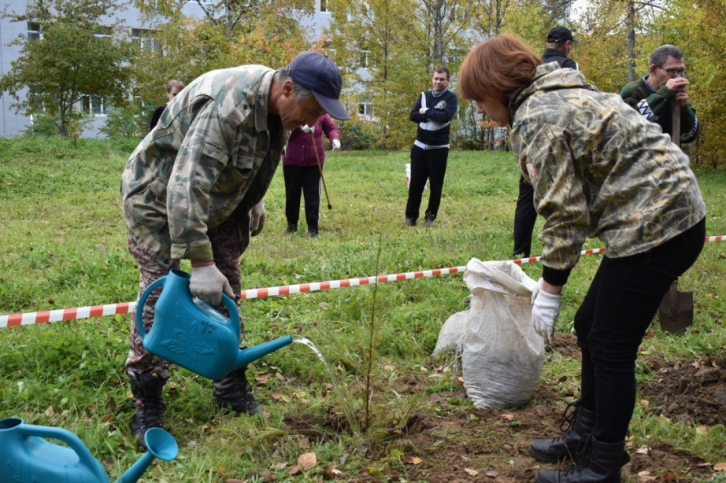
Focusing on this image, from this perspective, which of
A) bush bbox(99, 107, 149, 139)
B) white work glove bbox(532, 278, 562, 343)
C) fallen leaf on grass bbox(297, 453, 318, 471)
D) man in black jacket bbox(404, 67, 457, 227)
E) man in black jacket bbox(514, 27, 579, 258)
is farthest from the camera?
bush bbox(99, 107, 149, 139)

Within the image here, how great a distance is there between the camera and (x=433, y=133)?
804cm

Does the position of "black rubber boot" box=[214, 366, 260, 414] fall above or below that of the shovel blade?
below

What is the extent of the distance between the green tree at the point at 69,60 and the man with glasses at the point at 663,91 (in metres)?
16.6

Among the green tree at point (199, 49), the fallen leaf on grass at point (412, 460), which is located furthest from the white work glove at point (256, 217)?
the green tree at point (199, 49)

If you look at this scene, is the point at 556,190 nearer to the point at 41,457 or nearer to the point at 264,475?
the point at 264,475

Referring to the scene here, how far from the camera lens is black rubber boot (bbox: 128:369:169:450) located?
2955 millimetres

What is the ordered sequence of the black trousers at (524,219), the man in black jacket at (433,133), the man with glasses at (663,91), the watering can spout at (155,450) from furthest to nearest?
1. the man in black jacket at (433,133)
2. the black trousers at (524,219)
3. the man with glasses at (663,91)
4. the watering can spout at (155,450)

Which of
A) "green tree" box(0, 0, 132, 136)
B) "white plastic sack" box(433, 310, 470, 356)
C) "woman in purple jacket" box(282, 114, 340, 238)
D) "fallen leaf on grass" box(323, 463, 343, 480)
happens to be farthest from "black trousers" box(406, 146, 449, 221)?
"green tree" box(0, 0, 132, 136)

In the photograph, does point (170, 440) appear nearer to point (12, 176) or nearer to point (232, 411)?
point (232, 411)

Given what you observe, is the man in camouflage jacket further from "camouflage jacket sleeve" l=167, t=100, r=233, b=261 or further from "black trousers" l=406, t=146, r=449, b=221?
"black trousers" l=406, t=146, r=449, b=221

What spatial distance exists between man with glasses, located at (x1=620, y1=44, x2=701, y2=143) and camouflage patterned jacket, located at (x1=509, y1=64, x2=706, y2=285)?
2.69 m

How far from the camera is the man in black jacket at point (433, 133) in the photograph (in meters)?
8.01

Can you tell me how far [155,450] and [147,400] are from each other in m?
1.20

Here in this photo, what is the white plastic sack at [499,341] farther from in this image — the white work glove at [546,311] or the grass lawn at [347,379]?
the white work glove at [546,311]
